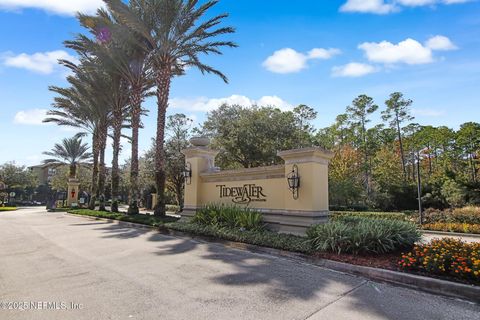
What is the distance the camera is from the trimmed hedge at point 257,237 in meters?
7.23

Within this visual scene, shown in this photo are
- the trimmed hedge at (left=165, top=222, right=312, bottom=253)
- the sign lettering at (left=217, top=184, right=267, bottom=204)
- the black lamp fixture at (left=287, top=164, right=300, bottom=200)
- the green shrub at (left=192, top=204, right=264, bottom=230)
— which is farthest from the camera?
the sign lettering at (left=217, top=184, right=267, bottom=204)

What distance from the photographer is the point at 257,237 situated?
321 inches

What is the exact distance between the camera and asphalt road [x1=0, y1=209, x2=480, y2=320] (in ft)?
13.0

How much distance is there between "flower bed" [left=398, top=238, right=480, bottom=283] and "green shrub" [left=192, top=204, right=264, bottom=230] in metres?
4.42

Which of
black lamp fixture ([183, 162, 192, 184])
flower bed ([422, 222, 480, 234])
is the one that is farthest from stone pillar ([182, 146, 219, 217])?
flower bed ([422, 222, 480, 234])

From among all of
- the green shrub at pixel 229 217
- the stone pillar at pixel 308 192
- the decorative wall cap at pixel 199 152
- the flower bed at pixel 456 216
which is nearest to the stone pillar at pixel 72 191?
the decorative wall cap at pixel 199 152

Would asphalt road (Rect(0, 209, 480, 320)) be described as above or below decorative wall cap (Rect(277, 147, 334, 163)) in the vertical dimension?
below

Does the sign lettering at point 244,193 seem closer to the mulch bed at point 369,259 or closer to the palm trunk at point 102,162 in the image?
the mulch bed at point 369,259

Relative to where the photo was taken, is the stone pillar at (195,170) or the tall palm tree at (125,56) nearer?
the stone pillar at (195,170)

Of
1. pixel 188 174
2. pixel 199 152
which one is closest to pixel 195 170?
pixel 188 174

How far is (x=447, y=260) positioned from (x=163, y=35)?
557 inches

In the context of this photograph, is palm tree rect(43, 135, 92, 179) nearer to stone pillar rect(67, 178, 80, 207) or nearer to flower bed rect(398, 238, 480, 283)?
stone pillar rect(67, 178, 80, 207)

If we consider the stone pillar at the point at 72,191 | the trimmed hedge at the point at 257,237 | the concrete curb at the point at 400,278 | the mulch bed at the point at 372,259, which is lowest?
the concrete curb at the point at 400,278

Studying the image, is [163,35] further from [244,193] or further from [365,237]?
[365,237]
